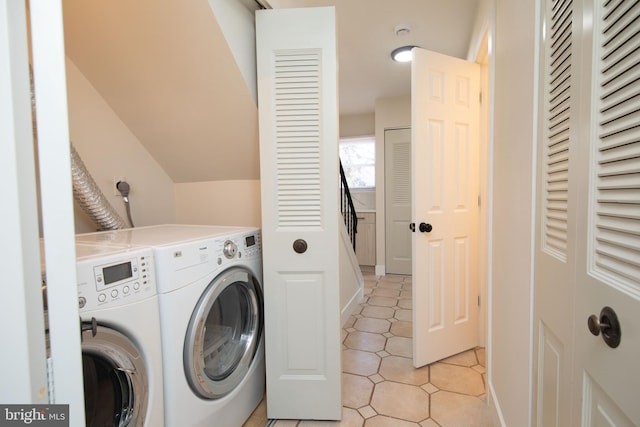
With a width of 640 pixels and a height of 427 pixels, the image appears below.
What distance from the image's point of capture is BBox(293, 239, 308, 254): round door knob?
1.43m

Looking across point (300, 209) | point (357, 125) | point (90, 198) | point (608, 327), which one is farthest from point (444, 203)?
point (357, 125)

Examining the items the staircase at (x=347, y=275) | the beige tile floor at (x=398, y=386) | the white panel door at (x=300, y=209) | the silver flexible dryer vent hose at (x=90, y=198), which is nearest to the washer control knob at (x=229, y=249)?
the white panel door at (x=300, y=209)

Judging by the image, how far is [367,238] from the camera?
4461mm

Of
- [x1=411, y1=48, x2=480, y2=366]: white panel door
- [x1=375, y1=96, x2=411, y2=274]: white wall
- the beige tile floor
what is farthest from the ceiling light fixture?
the beige tile floor

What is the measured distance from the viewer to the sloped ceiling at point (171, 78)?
1.31 metres

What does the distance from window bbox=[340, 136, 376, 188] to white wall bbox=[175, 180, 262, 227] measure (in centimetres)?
278

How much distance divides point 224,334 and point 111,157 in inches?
51.0

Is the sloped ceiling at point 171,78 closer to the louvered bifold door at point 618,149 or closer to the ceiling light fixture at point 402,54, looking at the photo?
the louvered bifold door at point 618,149

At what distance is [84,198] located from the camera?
140 cm

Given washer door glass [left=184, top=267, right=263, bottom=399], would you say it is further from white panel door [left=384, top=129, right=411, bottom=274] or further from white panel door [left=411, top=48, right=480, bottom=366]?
white panel door [left=384, top=129, right=411, bottom=274]

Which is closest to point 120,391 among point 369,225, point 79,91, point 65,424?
point 65,424

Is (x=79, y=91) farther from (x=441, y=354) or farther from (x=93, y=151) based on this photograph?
(x=441, y=354)

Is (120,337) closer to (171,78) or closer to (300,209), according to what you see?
(300,209)

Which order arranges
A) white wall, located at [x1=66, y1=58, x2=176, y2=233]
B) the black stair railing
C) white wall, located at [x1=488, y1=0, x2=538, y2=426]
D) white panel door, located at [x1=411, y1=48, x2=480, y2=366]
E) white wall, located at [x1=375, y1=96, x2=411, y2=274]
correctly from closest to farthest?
white wall, located at [x1=488, y1=0, x2=538, y2=426]
white wall, located at [x1=66, y1=58, x2=176, y2=233]
white panel door, located at [x1=411, y1=48, x2=480, y2=366]
the black stair railing
white wall, located at [x1=375, y1=96, x2=411, y2=274]
